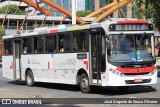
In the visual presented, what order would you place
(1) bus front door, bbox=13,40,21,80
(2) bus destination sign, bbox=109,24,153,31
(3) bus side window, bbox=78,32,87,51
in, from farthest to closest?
(1) bus front door, bbox=13,40,21,80
(3) bus side window, bbox=78,32,87,51
(2) bus destination sign, bbox=109,24,153,31

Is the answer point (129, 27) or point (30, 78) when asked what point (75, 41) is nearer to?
point (129, 27)

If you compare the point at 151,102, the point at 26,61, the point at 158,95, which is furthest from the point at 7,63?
the point at 151,102

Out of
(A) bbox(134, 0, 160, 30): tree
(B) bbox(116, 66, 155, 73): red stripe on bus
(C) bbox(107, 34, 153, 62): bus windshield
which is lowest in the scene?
(B) bbox(116, 66, 155, 73): red stripe on bus

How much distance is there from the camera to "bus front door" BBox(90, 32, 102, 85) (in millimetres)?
16625

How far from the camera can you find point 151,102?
13305 mm

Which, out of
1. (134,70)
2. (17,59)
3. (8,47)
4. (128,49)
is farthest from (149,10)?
(134,70)

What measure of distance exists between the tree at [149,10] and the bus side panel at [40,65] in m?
7.16

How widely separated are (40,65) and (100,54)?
5.65 m

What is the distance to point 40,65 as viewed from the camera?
21.4m

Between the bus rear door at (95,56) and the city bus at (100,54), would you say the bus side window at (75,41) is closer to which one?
the city bus at (100,54)

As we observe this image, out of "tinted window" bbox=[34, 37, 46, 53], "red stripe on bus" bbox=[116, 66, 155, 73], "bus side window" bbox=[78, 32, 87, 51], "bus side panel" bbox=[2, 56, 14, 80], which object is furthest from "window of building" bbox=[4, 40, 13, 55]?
"red stripe on bus" bbox=[116, 66, 155, 73]

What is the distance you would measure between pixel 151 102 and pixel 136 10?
14.5m

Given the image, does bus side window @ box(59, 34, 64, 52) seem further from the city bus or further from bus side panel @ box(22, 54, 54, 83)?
bus side panel @ box(22, 54, 54, 83)

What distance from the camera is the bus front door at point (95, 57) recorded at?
1662 centimetres
